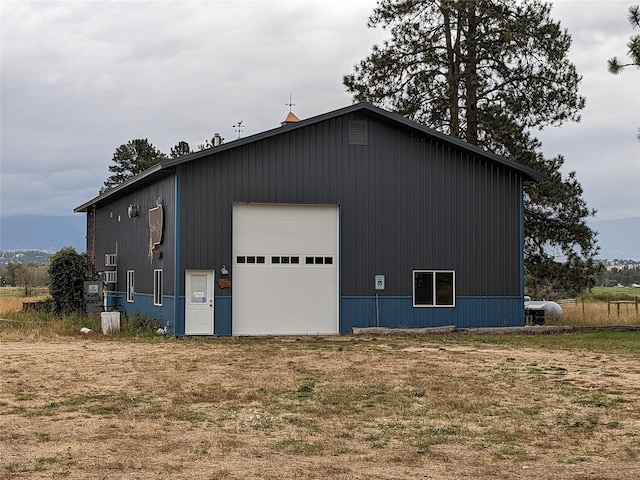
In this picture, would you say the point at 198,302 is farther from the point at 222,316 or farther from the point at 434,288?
the point at 434,288

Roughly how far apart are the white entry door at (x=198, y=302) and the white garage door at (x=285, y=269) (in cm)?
73

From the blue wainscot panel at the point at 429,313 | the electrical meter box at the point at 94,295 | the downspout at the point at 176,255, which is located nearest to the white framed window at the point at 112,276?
the electrical meter box at the point at 94,295

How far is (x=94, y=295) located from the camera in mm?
31516

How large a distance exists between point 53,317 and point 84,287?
2.16 m

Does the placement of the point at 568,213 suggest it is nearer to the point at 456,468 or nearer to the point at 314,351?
the point at 314,351

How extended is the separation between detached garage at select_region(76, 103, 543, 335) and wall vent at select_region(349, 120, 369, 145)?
0.03 metres

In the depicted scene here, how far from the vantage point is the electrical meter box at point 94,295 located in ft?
103

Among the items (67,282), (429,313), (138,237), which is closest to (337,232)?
A: (429,313)

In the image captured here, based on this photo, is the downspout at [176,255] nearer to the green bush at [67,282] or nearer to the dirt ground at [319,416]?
the dirt ground at [319,416]

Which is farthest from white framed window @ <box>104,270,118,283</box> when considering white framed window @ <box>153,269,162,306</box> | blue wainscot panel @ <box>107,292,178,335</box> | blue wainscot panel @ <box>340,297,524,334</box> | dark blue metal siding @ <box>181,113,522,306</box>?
blue wainscot panel @ <box>340,297,524,334</box>

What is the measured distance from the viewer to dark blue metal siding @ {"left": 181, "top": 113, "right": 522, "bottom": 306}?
26.4 meters

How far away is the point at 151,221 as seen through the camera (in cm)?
2911

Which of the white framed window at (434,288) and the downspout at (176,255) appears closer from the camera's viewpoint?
the downspout at (176,255)

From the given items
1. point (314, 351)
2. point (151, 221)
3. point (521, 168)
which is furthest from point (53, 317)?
point (521, 168)
